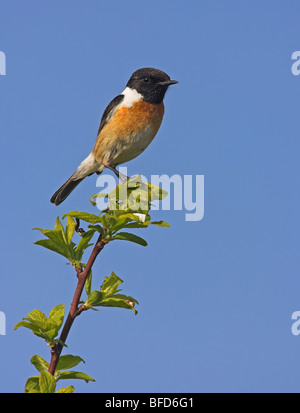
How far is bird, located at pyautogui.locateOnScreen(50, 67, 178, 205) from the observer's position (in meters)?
7.19

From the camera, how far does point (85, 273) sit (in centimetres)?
312

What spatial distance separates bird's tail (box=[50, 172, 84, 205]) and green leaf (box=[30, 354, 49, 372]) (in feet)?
13.8

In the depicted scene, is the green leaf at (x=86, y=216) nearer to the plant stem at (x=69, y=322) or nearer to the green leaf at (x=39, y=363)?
the plant stem at (x=69, y=322)

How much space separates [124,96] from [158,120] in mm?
647

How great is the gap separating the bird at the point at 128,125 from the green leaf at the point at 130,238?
12.7 ft

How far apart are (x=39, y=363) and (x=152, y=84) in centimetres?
509

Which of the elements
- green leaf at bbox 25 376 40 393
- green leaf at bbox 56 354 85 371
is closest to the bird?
green leaf at bbox 56 354 85 371

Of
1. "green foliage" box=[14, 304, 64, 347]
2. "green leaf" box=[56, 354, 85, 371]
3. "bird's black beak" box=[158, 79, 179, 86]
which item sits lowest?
"green leaf" box=[56, 354, 85, 371]

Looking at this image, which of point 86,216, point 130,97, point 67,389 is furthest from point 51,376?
point 130,97

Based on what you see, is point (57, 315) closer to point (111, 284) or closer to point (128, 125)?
point (111, 284)

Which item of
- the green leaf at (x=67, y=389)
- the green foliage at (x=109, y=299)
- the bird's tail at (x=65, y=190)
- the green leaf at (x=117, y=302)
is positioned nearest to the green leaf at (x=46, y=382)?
the green leaf at (x=67, y=389)

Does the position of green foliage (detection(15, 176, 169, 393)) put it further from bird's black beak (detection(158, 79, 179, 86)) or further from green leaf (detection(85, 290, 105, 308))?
bird's black beak (detection(158, 79, 179, 86))
